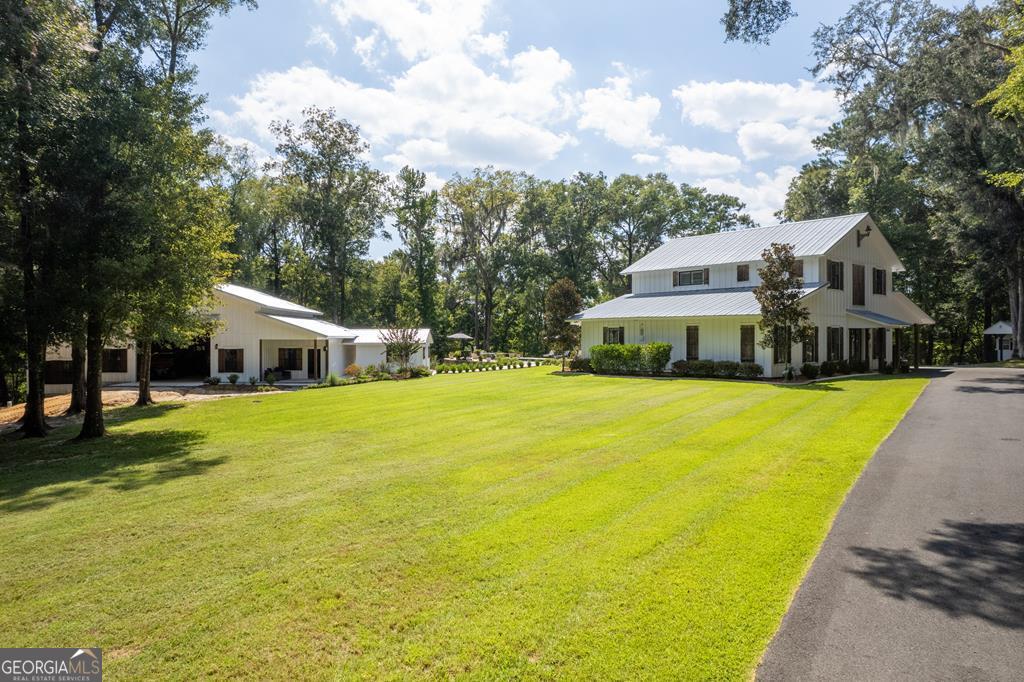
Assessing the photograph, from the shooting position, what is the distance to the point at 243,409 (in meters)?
18.5

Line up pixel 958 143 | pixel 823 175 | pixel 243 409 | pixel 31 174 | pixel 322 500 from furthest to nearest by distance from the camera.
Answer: pixel 823 175 < pixel 958 143 < pixel 243 409 < pixel 31 174 < pixel 322 500

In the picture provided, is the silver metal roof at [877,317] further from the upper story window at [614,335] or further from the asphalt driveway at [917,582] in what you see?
the asphalt driveway at [917,582]

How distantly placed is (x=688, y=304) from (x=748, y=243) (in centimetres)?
576

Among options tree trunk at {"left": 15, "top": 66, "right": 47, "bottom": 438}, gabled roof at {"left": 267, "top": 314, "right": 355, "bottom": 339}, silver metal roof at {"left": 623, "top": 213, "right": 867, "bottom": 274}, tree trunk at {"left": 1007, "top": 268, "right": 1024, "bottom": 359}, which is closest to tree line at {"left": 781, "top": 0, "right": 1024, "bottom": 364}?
tree trunk at {"left": 1007, "top": 268, "right": 1024, "bottom": 359}

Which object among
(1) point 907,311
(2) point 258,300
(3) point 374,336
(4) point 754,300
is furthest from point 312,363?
(1) point 907,311

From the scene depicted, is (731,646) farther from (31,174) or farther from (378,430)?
(31,174)

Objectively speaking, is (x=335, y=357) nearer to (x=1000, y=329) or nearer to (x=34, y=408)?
(x=34, y=408)

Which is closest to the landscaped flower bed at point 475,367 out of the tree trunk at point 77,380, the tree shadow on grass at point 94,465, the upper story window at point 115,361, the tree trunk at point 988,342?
the upper story window at point 115,361

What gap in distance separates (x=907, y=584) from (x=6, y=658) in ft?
23.4

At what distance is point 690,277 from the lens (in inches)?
1232

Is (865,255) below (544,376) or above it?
above

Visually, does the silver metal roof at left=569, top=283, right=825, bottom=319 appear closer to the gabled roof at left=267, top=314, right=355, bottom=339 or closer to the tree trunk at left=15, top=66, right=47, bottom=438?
the gabled roof at left=267, top=314, right=355, bottom=339

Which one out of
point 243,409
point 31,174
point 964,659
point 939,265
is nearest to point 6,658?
point 964,659

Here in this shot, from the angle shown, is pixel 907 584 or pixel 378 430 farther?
pixel 378 430
